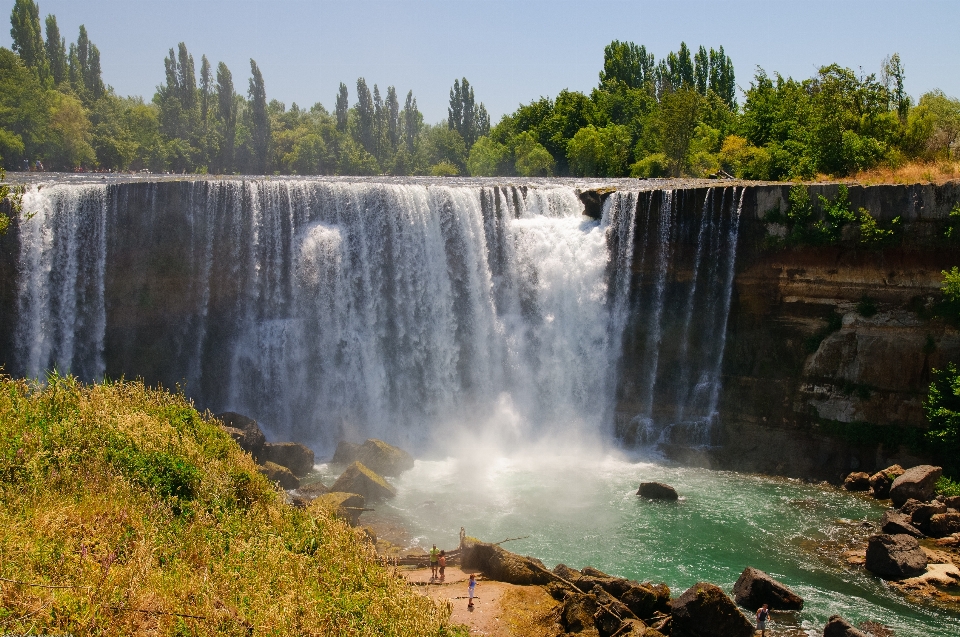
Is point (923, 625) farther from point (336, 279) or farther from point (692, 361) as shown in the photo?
point (336, 279)

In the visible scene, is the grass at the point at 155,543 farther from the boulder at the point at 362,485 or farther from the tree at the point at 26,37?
the tree at the point at 26,37

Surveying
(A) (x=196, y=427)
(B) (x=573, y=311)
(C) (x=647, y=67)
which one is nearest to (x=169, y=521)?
(A) (x=196, y=427)

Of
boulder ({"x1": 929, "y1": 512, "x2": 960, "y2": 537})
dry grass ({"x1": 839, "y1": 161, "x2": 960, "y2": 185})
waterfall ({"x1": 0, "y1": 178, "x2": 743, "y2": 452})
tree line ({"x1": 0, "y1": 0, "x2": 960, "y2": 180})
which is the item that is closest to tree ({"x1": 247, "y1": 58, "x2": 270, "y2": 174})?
tree line ({"x1": 0, "y1": 0, "x2": 960, "y2": 180})

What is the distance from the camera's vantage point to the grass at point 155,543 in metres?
10.5

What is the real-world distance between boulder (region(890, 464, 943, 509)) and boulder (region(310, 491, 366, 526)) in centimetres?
1489

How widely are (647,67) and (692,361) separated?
60718 mm

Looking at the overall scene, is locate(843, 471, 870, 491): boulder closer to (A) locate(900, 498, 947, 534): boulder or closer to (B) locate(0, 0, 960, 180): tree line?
(A) locate(900, 498, 947, 534): boulder

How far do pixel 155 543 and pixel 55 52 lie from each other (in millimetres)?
80145

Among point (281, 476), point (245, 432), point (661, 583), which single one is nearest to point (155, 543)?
point (661, 583)

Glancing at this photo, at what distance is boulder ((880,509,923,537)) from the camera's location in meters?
20.8

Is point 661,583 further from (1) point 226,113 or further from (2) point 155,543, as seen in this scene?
(1) point 226,113

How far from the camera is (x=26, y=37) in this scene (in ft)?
243

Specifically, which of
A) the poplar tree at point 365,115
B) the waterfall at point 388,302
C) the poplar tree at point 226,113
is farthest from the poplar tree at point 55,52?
Result: the waterfall at point 388,302

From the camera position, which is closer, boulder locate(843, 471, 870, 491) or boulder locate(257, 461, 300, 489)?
boulder locate(257, 461, 300, 489)
